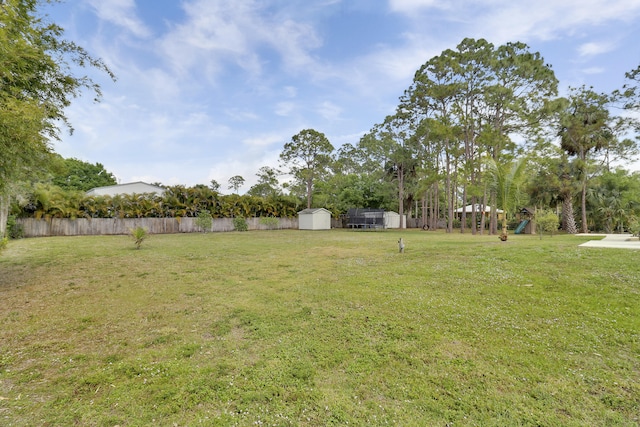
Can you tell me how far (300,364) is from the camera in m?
2.71

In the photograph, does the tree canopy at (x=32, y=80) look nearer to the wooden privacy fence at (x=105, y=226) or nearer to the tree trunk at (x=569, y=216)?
the wooden privacy fence at (x=105, y=226)

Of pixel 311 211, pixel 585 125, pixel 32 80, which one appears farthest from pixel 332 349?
pixel 585 125

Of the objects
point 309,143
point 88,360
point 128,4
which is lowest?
point 88,360

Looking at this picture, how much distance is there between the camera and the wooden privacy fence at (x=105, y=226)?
17.1m

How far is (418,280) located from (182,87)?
12.8 m

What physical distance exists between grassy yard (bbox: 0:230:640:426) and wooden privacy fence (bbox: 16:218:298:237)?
14063 millimetres

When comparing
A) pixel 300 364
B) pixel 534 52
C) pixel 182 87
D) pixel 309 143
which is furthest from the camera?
pixel 309 143

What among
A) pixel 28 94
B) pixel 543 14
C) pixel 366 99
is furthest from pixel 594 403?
pixel 366 99

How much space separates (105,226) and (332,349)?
75.1 ft

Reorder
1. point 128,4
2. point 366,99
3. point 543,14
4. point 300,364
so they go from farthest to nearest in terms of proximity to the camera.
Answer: point 366,99 < point 543,14 < point 128,4 < point 300,364

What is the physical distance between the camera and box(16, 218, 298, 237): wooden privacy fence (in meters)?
17.1

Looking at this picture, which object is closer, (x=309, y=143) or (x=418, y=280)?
(x=418, y=280)

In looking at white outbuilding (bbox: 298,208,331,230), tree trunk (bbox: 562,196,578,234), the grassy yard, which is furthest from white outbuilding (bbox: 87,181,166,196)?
tree trunk (bbox: 562,196,578,234)

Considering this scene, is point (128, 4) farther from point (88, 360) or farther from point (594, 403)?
point (594, 403)
